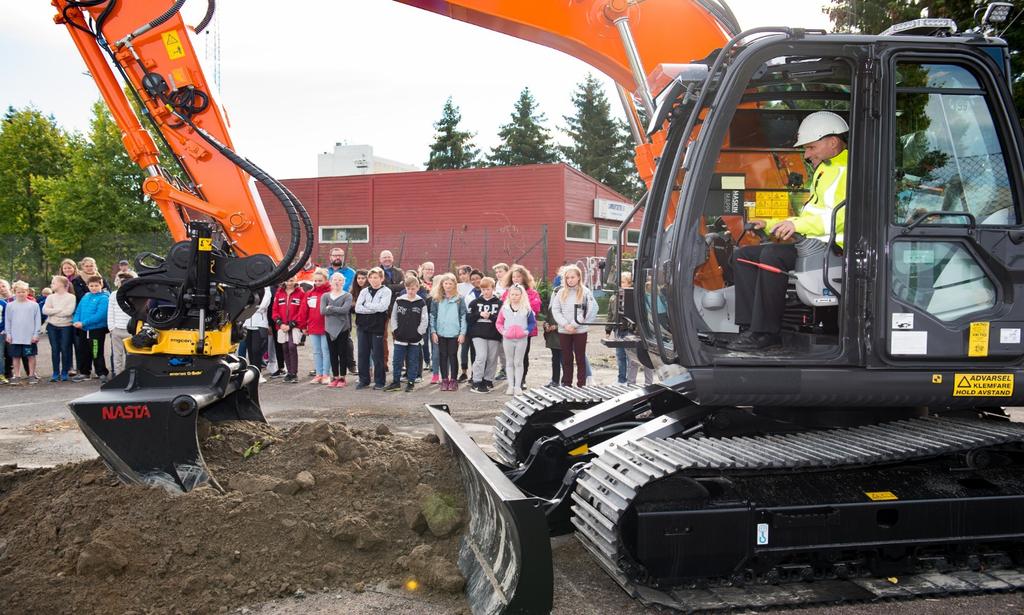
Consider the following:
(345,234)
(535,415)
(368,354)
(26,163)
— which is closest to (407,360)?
(368,354)

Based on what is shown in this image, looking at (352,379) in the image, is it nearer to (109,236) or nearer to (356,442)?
(356,442)

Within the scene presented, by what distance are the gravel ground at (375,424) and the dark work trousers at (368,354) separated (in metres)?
0.34

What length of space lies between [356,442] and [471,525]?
1.06 m

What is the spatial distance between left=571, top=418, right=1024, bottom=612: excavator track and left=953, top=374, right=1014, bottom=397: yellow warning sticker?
21 cm

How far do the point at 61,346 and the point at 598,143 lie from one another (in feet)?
169

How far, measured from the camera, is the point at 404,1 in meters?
5.50

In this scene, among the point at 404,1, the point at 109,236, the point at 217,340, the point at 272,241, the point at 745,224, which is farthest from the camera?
the point at 109,236

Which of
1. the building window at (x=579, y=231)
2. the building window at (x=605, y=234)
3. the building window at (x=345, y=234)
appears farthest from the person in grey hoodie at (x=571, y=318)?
the building window at (x=345, y=234)

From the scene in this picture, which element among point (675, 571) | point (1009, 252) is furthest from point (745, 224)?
point (675, 571)

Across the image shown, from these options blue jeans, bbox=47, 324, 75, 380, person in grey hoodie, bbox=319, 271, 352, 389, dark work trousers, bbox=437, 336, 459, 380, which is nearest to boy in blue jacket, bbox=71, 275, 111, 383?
blue jeans, bbox=47, 324, 75, 380

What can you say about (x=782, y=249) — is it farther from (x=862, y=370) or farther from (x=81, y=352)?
(x=81, y=352)

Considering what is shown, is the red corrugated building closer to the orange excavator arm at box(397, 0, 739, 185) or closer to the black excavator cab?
the orange excavator arm at box(397, 0, 739, 185)

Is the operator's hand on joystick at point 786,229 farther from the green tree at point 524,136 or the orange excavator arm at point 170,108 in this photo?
the green tree at point 524,136

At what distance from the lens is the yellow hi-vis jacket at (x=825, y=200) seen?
4043 mm
